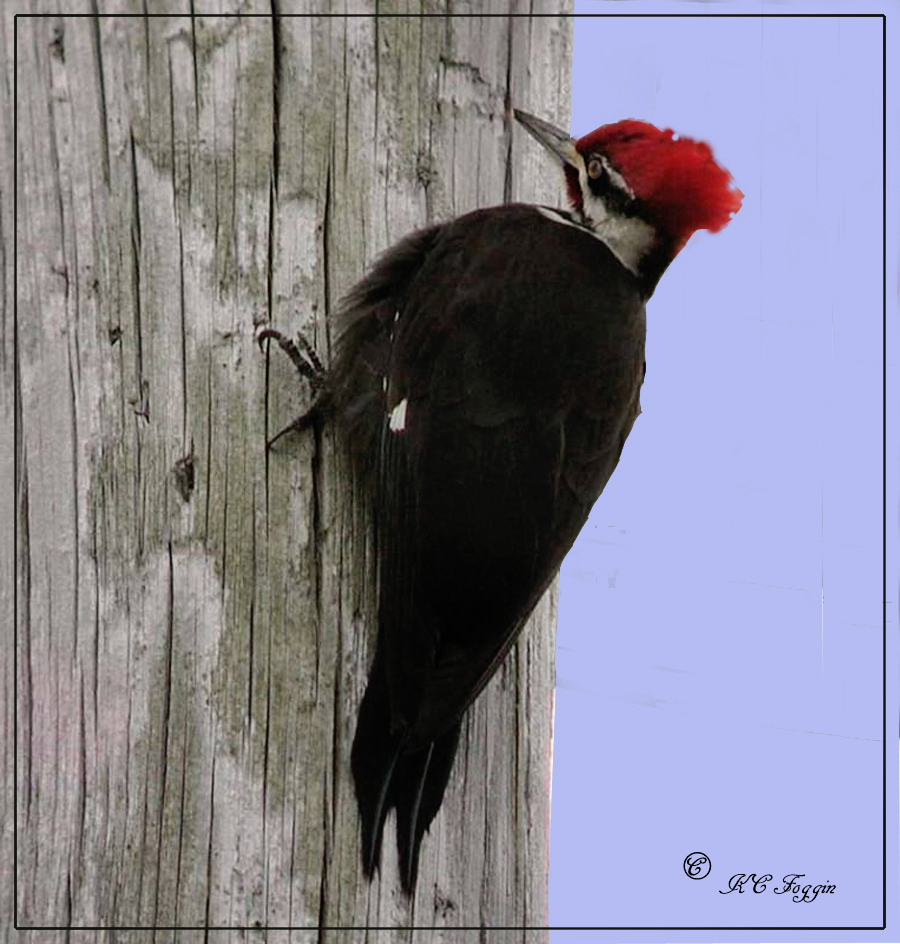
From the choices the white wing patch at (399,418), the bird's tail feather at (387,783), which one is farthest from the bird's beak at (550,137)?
the bird's tail feather at (387,783)

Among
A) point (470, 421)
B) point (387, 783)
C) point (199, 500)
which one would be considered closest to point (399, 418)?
point (470, 421)

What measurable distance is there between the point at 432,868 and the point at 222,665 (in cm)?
44

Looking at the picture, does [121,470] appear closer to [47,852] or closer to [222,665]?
[222,665]

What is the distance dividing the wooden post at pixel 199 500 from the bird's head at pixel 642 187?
41 centimetres

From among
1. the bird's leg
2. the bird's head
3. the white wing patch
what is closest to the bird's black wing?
the white wing patch

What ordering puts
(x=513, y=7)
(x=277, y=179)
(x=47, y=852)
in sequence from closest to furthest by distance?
(x=47, y=852) < (x=277, y=179) < (x=513, y=7)

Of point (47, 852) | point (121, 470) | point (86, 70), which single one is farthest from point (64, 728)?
point (86, 70)

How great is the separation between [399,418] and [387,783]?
0.55 meters

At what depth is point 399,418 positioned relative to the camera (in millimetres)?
1886

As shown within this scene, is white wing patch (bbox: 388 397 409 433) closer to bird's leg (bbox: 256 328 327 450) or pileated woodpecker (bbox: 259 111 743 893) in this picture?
pileated woodpecker (bbox: 259 111 743 893)

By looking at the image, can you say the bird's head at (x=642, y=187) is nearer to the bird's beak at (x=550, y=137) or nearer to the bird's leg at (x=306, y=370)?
the bird's beak at (x=550, y=137)

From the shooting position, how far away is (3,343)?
1.80m

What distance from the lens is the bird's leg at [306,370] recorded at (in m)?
1.85

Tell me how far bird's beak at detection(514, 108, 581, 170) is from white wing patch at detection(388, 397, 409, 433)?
0.52 metres
